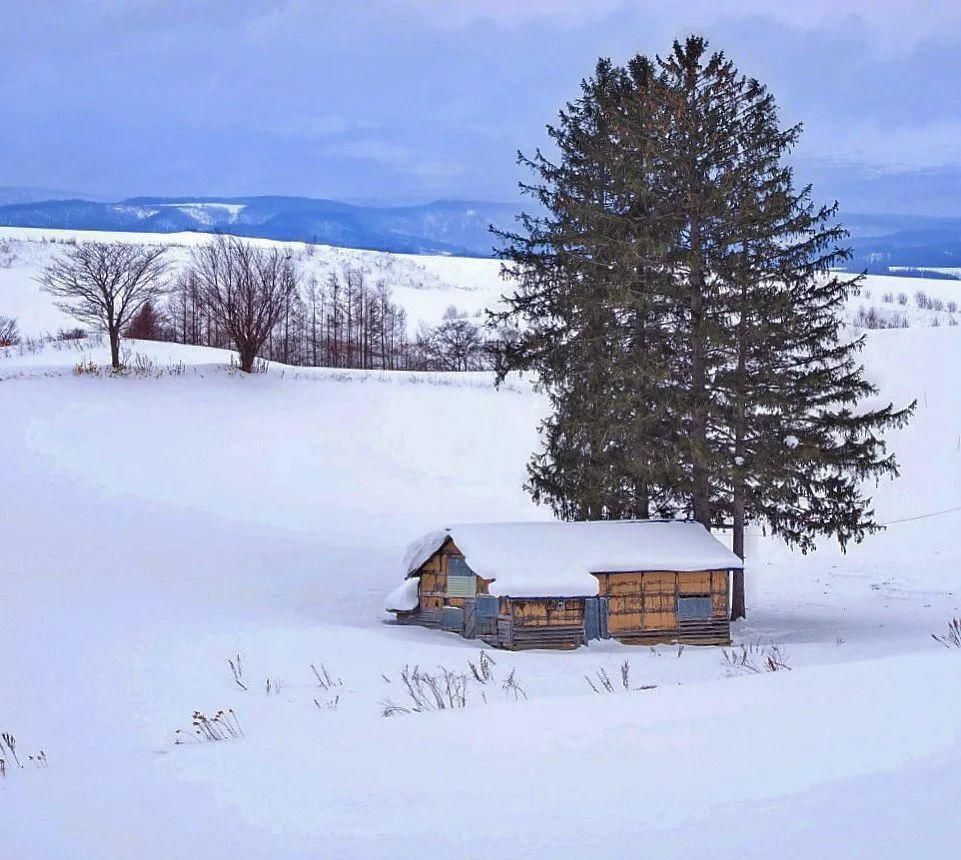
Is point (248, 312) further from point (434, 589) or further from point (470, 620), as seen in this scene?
point (470, 620)

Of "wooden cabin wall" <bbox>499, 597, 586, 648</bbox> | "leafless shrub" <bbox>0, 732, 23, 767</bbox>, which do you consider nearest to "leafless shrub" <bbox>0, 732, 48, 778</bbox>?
"leafless shrub" <bbox>0, 732, 23, 767</bbox>

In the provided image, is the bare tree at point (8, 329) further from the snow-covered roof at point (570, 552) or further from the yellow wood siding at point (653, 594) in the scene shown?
the yellow wood siding at point (653, 594)

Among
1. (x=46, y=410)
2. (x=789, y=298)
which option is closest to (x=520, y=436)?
(x=46, y=410)

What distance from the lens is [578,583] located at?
64.0 ft

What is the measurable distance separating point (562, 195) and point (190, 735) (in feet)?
52.3

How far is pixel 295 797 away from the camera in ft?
21.7

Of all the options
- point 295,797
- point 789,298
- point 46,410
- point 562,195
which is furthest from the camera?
point 46,410

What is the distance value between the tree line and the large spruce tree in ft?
16.6

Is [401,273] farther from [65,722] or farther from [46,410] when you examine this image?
[65,722]

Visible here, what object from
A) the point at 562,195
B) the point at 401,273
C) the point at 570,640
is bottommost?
the point at 570,640

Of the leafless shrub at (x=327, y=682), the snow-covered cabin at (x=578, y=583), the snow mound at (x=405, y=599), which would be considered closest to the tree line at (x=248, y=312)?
the snow-covered cabin at (x=578, y=583)

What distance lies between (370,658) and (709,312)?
9.96 meters

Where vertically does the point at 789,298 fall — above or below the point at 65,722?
above

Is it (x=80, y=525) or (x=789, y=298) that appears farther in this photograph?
(x=80, y=525)
